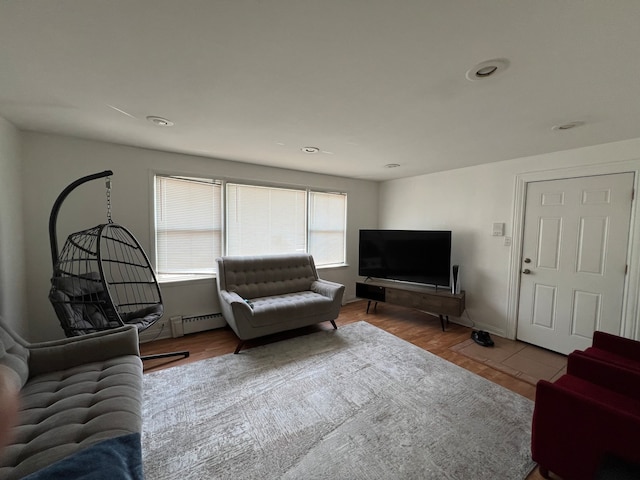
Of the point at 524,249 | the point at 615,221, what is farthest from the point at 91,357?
the point at 615,221

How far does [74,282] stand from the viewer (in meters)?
2.30

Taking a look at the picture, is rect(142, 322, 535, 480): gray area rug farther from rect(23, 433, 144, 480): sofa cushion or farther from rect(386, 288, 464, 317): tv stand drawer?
rect(386, 288, 464, 317): tv stand drawer

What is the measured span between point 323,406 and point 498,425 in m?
1.26

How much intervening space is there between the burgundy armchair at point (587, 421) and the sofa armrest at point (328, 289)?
2156mm

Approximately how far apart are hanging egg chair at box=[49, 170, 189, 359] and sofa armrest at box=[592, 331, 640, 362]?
12.2ft

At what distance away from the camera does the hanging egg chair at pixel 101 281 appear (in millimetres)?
1989

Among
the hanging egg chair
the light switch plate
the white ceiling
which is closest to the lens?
the white ceiling

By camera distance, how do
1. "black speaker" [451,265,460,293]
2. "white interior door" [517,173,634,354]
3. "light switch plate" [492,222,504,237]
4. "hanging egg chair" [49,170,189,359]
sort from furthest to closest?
"black speaker" [451,265,460,293] < "light switch plate" [492,222,504,237] < "white interior door" [517,173,634,354] < "hanging egg chair" [49,170,189,359]

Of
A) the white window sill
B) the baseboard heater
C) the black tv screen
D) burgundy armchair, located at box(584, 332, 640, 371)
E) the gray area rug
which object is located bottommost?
the gray area rug

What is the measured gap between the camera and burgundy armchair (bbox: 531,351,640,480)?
1159mm

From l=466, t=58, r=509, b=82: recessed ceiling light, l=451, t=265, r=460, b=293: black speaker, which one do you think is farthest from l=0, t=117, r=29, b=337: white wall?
l=451, t=265, r=460, b=293: black speaker

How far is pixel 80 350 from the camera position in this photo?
5.36ft

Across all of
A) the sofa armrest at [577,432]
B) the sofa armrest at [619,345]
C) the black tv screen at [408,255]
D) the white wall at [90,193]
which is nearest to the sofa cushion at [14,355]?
the white wall at [90,193]

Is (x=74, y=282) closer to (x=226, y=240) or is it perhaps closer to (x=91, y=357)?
(x=91, y=357)
